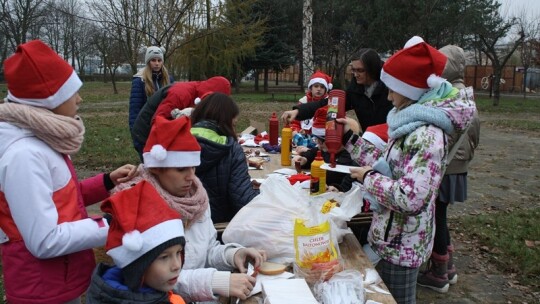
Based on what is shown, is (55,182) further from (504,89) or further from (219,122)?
(504,89)

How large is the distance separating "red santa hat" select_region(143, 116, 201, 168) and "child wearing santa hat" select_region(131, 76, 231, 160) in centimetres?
197

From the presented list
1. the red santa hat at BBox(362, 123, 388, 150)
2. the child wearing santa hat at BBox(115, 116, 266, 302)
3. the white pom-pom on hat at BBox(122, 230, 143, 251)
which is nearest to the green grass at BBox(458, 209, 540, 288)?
the red santa hat at BBox(362, 123, 388, 150)

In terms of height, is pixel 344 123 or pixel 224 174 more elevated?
pixel 344 123

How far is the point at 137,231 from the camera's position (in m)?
1.51

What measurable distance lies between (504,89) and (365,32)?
43.4 feet

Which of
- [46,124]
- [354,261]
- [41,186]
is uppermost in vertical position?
[46,124]

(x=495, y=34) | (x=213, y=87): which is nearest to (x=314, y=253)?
(x=213, y=87)

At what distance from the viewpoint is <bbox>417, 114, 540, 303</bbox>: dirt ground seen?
12.1ft

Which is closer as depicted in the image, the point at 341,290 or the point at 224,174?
the point at 341,290

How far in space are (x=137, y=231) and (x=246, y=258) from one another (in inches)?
28.3

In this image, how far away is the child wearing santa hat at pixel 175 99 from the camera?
4.12 metres

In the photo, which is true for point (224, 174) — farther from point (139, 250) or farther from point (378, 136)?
point (139, 250)

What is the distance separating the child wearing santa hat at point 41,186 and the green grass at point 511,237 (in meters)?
3.68

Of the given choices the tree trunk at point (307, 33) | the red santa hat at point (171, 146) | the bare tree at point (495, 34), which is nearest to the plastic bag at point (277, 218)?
the red santa hat at point (171, 146)
